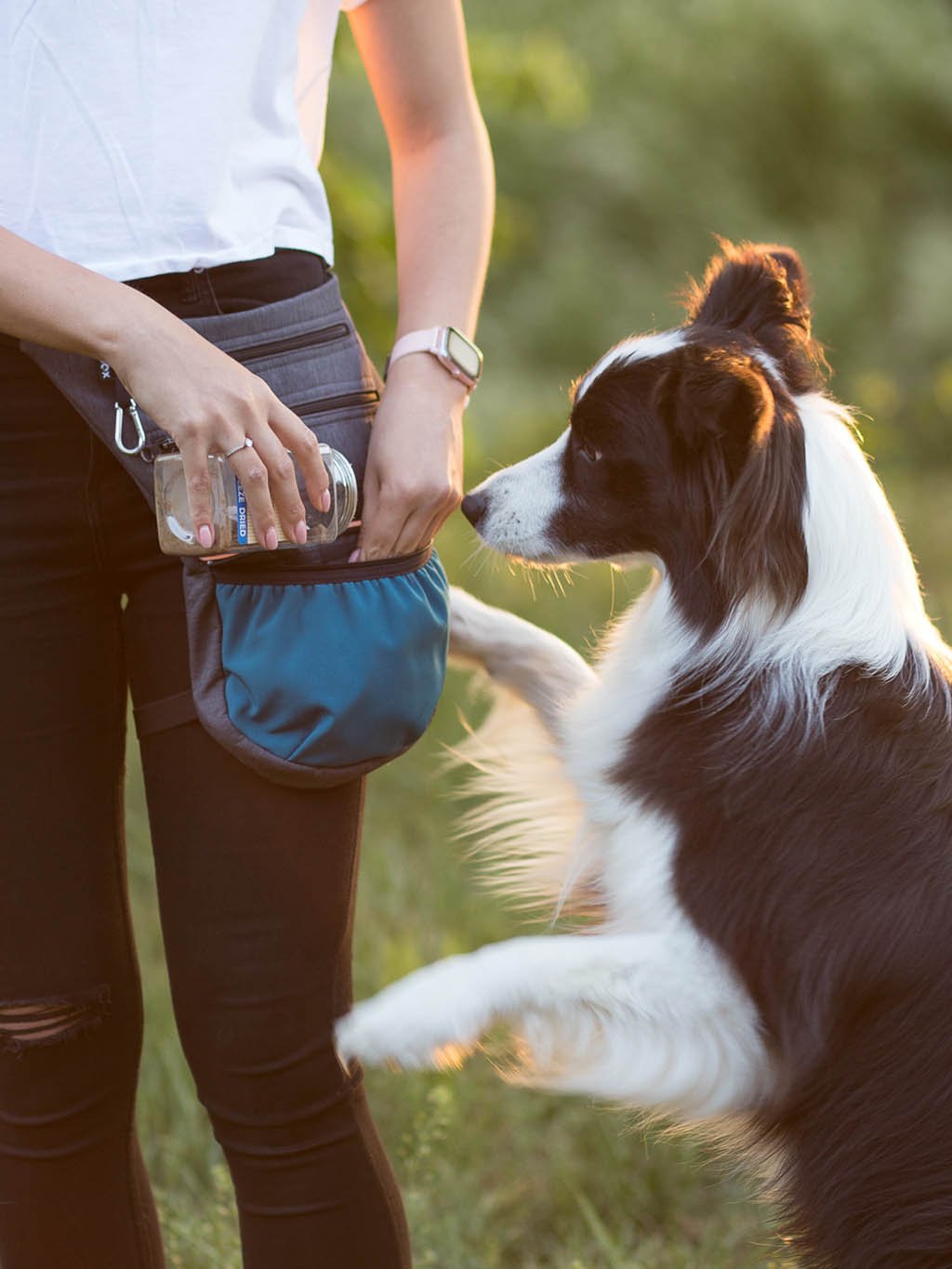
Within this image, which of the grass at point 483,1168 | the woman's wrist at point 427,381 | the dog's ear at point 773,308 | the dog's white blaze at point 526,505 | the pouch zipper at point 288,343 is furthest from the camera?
the grass at point 483,1168

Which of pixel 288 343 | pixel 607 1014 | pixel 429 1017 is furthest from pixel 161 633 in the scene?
pixel 607 1014

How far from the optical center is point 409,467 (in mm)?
1614

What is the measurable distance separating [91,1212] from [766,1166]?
1.00 metres

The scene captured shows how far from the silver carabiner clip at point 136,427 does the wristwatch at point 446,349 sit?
1.27ft

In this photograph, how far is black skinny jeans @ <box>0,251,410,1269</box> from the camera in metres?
1.55

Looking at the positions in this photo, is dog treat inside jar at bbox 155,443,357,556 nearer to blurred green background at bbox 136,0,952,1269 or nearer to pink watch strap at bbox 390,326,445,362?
pink watch strap at bbox 390,326,445,362

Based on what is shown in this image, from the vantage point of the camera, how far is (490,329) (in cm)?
1340

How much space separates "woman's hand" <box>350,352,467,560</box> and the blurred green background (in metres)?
1.10

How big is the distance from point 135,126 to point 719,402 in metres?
0.91

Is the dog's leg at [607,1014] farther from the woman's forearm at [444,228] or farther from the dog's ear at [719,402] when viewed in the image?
the woman's forearm at [444,228]

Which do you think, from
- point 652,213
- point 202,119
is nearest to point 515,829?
point 202,119

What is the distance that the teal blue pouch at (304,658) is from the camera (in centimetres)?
156

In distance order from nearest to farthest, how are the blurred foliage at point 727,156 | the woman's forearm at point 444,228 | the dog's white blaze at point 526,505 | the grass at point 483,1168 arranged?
the woman's forearm at point 444,228 → the dog's white blaze at point 526,505 → the grass at point 483,1168 → the blurred foliage at point 727,156

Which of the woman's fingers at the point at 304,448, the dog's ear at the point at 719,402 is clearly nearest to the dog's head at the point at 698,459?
the dog's ear at the point at 719,402
